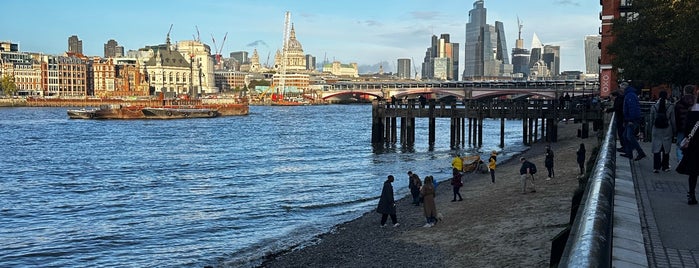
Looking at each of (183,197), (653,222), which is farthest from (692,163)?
(183,197)

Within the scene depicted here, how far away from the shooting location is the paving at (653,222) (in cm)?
743

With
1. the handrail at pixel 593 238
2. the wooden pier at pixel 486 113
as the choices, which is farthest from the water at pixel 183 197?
the handrail at pixel 593 238

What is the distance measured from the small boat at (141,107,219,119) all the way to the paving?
129 meters

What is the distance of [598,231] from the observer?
4.80 metres

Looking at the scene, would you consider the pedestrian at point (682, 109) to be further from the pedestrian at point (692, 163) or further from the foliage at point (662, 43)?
the foliage at point (662, 43)

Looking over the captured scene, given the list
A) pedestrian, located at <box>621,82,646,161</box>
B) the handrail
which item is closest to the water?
pedestrian, located at <box>621,82,646,161</box>

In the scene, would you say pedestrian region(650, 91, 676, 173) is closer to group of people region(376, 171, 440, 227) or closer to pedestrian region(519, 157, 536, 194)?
group of people region(376, 171, 440, 227)

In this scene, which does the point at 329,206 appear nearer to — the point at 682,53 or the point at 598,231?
the point at 682,53

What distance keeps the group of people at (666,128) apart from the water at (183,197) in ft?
34.1

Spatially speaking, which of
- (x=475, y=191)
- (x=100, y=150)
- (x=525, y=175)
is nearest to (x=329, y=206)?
(x=475, y=191)

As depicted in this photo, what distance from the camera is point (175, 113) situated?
138 metres

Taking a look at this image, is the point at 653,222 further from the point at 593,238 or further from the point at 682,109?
the point at 593,238

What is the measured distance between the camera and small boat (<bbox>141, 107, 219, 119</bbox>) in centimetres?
13600

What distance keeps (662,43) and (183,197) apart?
88.7 ft
